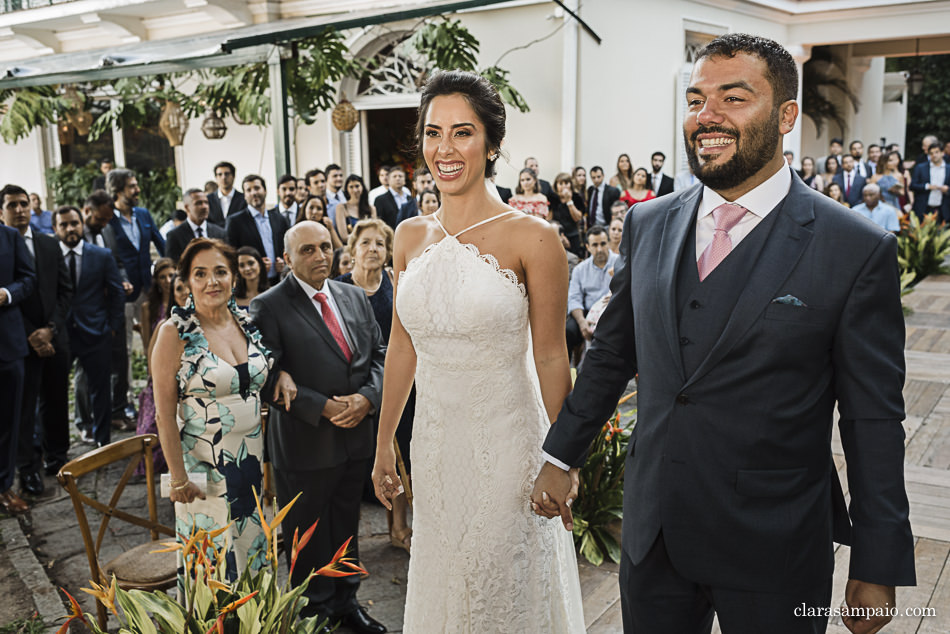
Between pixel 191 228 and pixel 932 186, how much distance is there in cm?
1218

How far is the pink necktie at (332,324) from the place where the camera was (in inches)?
150

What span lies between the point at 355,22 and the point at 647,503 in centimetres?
808

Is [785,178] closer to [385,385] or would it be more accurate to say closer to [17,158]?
[385,385]

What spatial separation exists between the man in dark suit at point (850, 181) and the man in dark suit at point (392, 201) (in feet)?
25.8

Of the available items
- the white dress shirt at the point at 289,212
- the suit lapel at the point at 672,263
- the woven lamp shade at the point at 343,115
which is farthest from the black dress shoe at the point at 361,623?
the woven lamp shade at the point at 343,115

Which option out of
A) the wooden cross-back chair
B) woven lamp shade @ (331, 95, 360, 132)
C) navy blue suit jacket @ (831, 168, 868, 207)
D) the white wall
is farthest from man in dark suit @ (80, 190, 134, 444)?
the white wall

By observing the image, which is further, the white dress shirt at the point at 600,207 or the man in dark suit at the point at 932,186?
the man in dark suit at the point at 932,186

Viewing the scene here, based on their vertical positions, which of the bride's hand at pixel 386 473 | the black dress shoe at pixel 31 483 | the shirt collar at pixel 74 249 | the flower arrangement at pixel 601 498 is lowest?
the black dress shoe at pixel 31 483

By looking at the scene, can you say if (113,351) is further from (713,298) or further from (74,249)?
(713,298)

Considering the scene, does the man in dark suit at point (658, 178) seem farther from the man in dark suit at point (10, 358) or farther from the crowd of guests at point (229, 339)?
the man in dark suit at point (10, 358)

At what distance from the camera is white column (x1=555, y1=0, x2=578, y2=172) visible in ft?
40.0

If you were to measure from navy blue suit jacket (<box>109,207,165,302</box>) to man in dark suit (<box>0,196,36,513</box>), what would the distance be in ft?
6.08

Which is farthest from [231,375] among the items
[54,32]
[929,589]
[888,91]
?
[888,91]

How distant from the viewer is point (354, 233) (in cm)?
525
